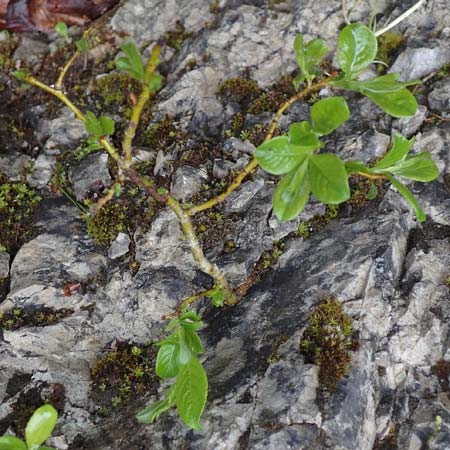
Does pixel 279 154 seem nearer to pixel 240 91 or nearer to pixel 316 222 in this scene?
pixel 316 222

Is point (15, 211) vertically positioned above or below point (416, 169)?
below

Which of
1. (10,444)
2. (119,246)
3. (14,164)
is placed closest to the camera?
(10,444)

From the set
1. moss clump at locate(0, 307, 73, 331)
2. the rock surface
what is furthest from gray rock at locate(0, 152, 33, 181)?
moss clump at locate(0, 307, 73, 331)

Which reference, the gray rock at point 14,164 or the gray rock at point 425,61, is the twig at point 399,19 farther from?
the gray rock at point 14,164

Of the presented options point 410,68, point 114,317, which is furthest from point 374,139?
point 114,317

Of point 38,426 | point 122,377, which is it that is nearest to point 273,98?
point 122,377

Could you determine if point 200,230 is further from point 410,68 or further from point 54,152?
point 410,68
